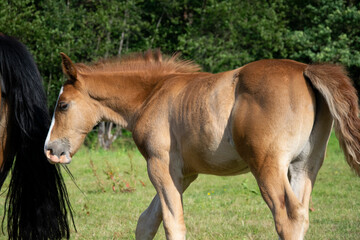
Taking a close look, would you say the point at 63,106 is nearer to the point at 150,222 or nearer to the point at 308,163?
the point at 150,222

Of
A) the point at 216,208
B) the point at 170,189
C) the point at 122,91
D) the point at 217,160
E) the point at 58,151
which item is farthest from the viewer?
the point at 216,208

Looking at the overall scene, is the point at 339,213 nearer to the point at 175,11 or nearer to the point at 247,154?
the point at 247,154

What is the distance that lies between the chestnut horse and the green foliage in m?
12.1

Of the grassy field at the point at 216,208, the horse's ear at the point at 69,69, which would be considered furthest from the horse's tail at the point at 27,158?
the grassy field at the point at 216,208

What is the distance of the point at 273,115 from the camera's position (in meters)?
3.41

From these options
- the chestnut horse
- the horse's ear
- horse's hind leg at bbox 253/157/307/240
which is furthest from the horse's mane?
horse's hind leg at bbox 253/157/307/240

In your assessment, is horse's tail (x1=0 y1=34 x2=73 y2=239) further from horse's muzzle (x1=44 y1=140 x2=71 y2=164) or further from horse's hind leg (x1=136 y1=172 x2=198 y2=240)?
horse's hind leg (x1=136 y1=172 x2=198 y2=240)

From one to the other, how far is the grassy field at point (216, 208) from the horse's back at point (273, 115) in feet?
6.41

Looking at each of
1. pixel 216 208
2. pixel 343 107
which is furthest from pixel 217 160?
pixel 216 208

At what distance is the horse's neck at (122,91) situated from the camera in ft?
14.9

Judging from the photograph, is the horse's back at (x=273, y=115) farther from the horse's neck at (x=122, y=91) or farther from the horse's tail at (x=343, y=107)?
the horse's neck at (x=122, y=91)

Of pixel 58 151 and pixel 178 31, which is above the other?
pixel 58 151

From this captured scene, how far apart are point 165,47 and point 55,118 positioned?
15117mm

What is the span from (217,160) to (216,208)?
315cm
